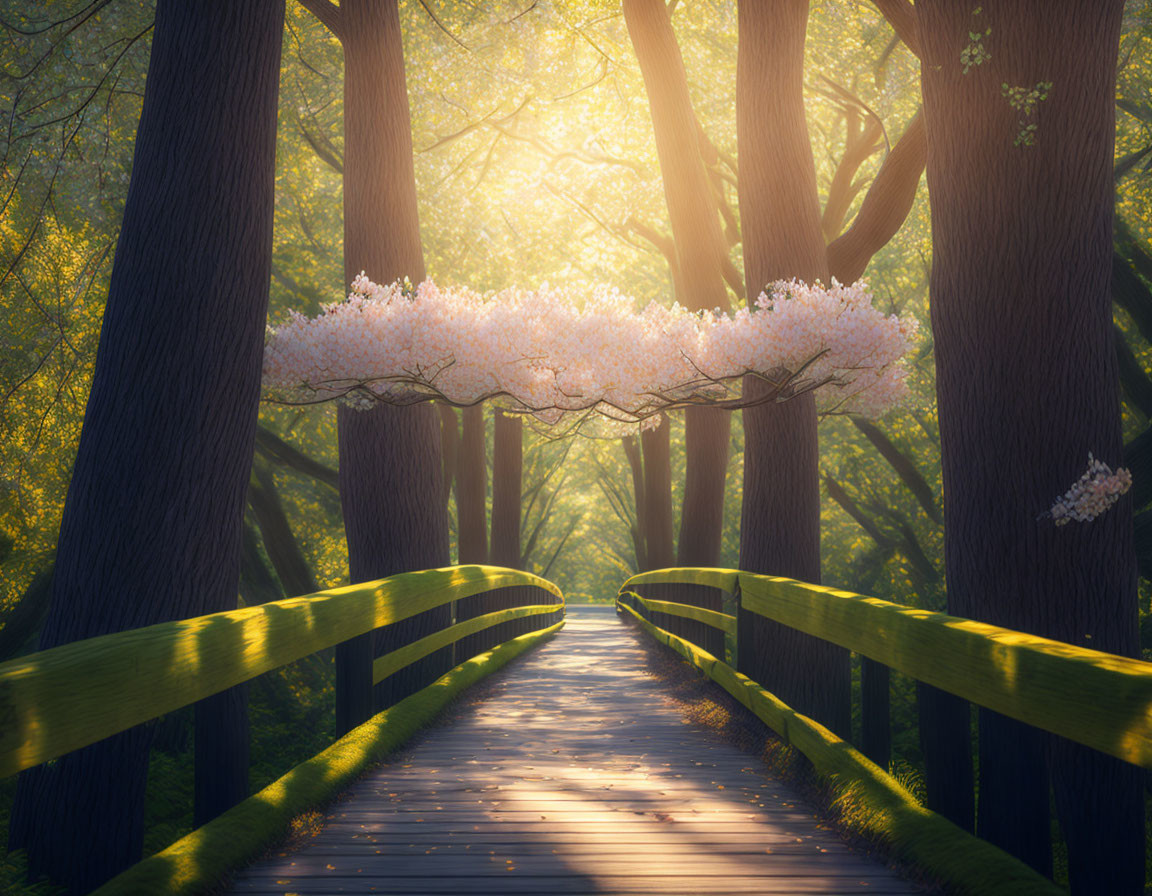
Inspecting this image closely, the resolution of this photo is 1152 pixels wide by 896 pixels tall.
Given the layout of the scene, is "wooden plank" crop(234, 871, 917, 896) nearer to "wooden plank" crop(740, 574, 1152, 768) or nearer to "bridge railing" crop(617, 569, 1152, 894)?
"bridge railing" crop(617, 569, 1152, 894)

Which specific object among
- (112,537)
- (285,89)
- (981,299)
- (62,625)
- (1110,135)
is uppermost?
(285,89)

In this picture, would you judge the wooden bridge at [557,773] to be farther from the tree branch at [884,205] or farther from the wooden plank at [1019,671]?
the tree branch at [884,205]

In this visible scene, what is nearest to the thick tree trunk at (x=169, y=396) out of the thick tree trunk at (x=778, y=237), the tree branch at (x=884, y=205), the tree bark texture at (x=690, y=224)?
the thick tree trunk at (x=778, y=237)

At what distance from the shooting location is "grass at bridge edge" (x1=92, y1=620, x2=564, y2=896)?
3090 mm

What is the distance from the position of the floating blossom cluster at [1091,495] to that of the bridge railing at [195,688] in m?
4.34

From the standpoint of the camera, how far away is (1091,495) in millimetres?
5797

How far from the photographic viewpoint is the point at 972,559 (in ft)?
20.4

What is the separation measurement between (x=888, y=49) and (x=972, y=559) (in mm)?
13870

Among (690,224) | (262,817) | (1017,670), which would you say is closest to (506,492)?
(690,224)

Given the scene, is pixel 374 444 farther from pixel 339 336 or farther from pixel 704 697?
pixel 704 697

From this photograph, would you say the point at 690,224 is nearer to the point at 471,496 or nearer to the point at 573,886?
the point at 471,496

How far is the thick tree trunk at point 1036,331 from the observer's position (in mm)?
5910

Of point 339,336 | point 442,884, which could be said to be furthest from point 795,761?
point 339,336

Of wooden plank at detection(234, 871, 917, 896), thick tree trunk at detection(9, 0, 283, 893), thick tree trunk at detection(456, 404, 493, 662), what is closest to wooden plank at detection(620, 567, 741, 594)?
wooden plank at detection(234, 871, 917, 896)
